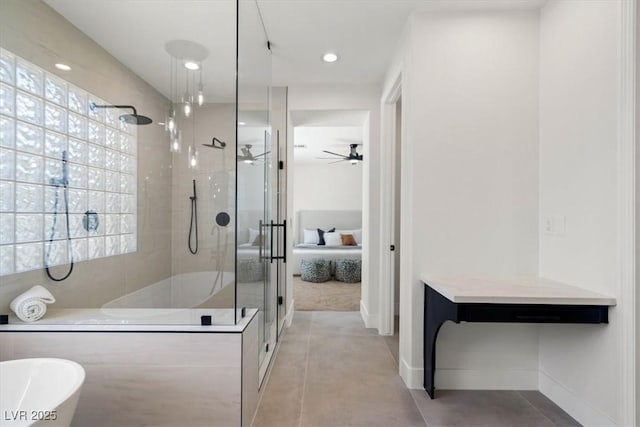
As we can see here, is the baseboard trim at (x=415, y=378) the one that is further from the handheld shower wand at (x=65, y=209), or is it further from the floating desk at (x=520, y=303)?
the handheld shower wand at (x=65, y=209)

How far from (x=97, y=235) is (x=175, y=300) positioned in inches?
28.2

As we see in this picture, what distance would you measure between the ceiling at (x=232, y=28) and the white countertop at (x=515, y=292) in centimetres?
177

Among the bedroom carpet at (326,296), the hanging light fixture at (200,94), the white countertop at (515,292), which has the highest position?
the hanging light fixture at (200,94)

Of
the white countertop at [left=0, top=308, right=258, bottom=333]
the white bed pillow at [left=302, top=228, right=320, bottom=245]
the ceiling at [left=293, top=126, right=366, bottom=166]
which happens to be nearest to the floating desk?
the white countertop at [left=0, top=308, right=258, bottom=333]

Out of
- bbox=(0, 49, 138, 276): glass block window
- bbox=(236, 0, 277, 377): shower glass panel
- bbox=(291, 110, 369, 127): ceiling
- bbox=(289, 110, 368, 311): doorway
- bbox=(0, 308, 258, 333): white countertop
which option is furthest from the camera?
bbox=(289, 110, 368, 311): doorway

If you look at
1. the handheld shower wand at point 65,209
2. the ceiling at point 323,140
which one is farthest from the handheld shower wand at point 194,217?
the ceiling at point 323,140

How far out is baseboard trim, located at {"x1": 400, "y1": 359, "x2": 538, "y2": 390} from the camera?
6.70 ft

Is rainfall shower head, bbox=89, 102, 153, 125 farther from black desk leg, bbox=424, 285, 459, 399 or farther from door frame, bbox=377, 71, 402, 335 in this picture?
black desk leg, bbox=424, 285, 459, 399

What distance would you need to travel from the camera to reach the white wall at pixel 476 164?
2027mm

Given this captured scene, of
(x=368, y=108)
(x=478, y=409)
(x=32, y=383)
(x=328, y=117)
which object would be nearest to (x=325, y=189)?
(x=328, y=117)

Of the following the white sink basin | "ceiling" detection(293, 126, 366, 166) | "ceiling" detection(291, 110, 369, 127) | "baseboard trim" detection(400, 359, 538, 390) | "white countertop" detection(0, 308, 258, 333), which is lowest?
"baseboard trim" detection(400, 359, 538, 390)

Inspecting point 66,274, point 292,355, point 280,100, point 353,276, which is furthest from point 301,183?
point 66,274

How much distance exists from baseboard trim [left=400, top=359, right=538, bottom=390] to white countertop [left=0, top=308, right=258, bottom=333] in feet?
3.98

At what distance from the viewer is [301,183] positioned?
7.34 meters
